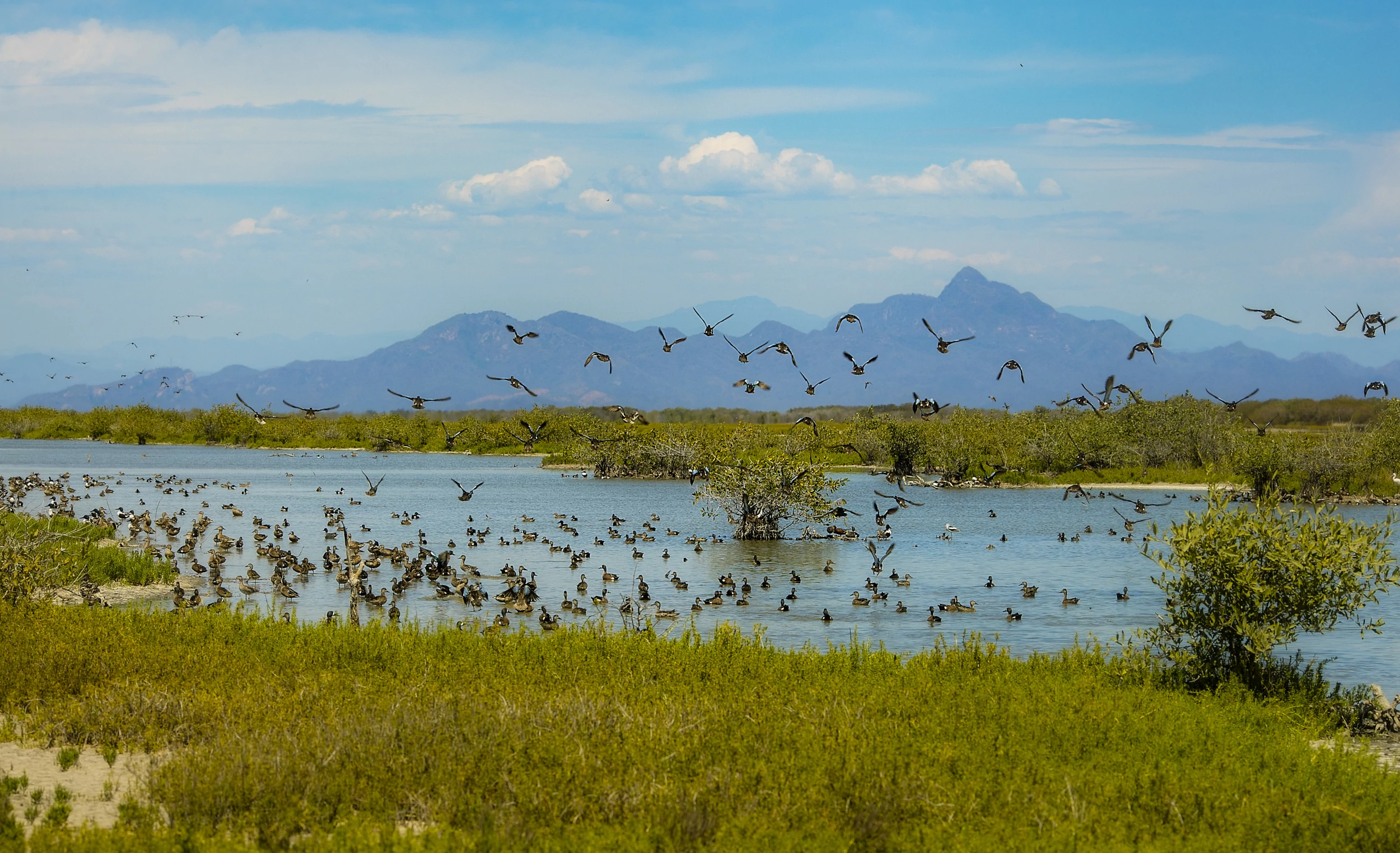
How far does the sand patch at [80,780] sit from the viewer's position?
1138 cm

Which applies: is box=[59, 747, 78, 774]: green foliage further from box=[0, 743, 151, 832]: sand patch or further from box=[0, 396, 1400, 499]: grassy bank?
box=[0, 396, 1400, 499]: grassy bank

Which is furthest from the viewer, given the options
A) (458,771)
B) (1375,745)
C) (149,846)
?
(1375,745)

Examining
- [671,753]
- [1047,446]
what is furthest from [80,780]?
[1047,446]

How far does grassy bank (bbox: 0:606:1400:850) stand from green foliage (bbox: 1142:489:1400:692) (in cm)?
102

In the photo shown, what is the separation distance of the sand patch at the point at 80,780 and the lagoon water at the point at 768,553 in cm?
866

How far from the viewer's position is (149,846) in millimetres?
9898

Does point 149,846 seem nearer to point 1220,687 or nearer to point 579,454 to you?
point 1220,687

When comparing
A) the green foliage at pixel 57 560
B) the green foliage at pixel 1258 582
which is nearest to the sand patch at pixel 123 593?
the green foliage at pixel 57 560

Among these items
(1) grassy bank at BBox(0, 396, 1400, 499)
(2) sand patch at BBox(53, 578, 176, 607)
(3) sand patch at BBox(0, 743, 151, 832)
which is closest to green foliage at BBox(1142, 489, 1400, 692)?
(3) sand patch at BBox(0, 743, 151, 832)

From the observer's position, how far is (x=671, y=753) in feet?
40.2

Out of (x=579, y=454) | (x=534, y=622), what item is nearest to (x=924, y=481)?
(x=579, y=454)

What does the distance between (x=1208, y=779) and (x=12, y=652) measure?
1622 centimetres

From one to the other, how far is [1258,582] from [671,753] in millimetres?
9968

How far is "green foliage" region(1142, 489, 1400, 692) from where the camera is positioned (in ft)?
54.7
